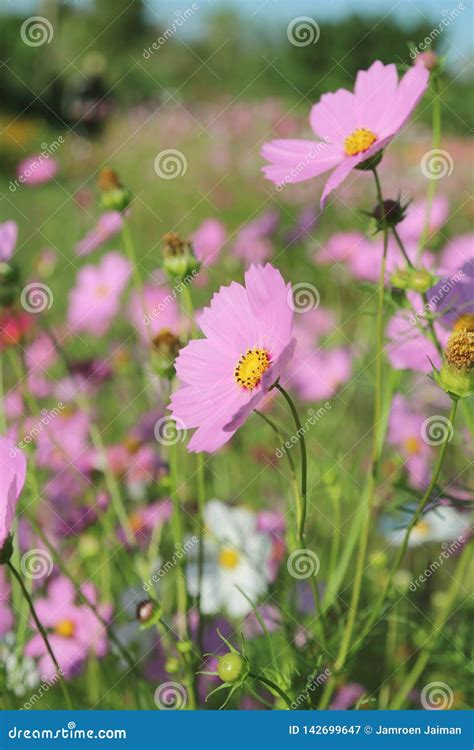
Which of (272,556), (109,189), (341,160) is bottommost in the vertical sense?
(272,556)

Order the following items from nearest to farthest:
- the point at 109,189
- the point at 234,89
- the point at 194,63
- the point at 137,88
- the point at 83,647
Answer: the point at 109,189 < the point at 83,647 < the point at 234,89 < the point at 194,63 < the point at 137,88

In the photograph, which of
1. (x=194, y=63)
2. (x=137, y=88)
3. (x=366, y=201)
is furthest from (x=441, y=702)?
(x=137, y=88)

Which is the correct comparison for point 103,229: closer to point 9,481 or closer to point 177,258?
point 177,258

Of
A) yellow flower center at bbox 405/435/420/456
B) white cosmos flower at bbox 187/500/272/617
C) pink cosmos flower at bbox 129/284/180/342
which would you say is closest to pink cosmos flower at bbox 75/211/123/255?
pink cosmos flower at bbox 129/284/180/342

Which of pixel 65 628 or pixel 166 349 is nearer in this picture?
pixel 166 349

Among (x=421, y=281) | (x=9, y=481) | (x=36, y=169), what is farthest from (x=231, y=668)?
(x=36, y=169)

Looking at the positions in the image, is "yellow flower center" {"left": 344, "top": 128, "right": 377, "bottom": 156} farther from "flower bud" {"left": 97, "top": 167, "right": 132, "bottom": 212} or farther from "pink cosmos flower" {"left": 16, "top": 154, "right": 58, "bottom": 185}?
"pink cosmos flower" {"left": 16, "top": 154, "right": 58, "bottom": 185}

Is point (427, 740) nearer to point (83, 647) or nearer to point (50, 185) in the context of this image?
point (83, 647)
